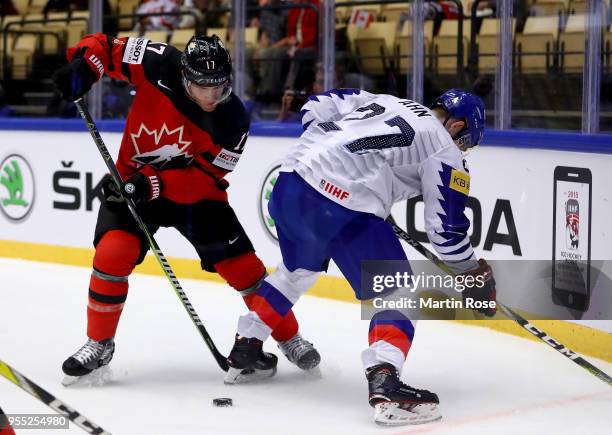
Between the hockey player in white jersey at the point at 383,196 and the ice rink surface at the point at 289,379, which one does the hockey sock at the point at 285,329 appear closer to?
the ice rink surface at the point at 289,379

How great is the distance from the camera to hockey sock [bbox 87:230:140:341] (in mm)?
3553

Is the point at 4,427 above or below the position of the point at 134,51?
below

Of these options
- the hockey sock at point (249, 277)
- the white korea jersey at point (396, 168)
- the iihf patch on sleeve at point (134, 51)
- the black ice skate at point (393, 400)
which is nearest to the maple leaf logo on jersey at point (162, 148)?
the iihf patch on sleeve at point (134, 51)

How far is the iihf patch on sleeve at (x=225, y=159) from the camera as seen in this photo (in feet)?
11.9

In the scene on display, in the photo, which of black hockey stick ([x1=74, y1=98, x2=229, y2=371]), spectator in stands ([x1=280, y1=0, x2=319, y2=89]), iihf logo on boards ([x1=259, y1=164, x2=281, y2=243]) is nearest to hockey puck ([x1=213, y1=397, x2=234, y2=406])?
black hockey stick ([x1=74, y1=98, x2=229, y2=371])

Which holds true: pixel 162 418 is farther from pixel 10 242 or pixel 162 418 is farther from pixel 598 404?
pixel 10 242

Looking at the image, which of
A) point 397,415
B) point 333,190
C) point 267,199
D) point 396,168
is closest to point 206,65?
point 333,190

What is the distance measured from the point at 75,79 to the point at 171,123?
1.13 ft

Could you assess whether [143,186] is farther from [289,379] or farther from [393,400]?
[393,400]

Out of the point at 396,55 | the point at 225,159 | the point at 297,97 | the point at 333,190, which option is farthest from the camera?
the point at 297,97

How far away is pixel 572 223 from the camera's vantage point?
416cm

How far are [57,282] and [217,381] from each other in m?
2.31

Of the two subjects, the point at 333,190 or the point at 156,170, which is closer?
the point at 333,190

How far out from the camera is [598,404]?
3.43 meters
